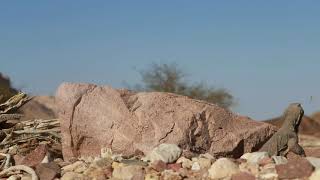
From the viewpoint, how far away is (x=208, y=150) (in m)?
8.65

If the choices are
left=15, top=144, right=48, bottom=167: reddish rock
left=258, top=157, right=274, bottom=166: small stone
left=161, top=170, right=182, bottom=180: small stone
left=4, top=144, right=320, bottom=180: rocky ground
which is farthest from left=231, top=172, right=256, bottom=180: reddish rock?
left=15, top=144, right=48, bottom=167: reddish rock

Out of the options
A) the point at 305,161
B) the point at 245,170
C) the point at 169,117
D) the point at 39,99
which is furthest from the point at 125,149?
the point at 39,99

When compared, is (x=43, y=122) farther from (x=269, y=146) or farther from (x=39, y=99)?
(x=39, y=99)

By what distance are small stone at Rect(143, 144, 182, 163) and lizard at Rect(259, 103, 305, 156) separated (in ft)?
3.80

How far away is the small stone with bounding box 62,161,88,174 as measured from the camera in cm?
786

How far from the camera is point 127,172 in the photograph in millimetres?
7543

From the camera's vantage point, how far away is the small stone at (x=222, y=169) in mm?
7363

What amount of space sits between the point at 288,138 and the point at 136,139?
1.87m

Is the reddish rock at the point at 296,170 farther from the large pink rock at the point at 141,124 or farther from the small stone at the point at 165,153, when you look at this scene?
the large pink rock at the point at 141,124

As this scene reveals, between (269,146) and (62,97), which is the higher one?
(62,97)

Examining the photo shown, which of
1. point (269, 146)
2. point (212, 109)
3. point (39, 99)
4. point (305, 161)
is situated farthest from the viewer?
point (39, 99)

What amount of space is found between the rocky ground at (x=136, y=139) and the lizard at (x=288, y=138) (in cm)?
13

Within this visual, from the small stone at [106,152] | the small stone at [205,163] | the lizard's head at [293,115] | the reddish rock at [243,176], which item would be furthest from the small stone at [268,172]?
the small stone at [106,152]

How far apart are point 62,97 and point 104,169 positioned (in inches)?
61.3
